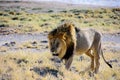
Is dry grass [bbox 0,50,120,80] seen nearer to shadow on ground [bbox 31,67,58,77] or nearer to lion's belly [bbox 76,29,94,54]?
shadow on ground [bbox 31,67,58,77]

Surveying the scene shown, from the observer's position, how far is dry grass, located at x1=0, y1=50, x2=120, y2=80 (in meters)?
3.81

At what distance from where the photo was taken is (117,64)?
499 centimetres

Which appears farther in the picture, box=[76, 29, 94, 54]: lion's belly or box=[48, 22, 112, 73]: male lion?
box=[76, 29, 94, 54]: lion's belly

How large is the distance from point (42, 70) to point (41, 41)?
10.9 feet

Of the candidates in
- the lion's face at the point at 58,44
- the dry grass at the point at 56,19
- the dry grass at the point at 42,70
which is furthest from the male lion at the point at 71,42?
the dry grass at the point at 56,19

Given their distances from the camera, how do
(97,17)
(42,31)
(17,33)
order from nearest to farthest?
(17,33) → (42,31) → (97,17)

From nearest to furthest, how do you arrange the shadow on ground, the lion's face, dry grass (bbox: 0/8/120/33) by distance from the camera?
the lion's face < the shadow on ground < dry grass (bbox: 0/8/120/33)

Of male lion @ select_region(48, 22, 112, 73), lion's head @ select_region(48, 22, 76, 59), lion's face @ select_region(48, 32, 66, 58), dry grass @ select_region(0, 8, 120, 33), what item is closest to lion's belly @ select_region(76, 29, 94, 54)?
male lion @ select_region(48, 22, 112, 73)

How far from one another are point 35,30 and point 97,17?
6.06ft

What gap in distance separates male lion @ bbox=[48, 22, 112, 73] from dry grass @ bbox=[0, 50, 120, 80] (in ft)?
0.49

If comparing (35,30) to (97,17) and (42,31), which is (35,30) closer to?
(42,31)

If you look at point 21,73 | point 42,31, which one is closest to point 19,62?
point 21,73

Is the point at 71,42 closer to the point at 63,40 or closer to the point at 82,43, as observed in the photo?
the point at 63,40

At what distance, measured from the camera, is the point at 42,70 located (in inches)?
164
